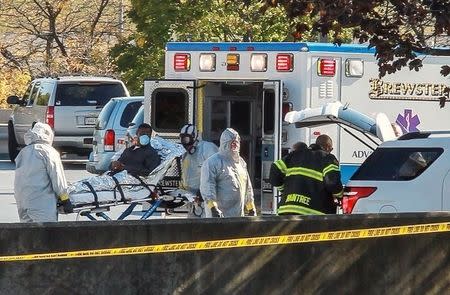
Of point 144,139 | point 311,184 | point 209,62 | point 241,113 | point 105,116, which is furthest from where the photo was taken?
point 105,116

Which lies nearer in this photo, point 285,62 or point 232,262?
point 232,262

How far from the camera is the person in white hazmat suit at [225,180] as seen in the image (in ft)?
39.0

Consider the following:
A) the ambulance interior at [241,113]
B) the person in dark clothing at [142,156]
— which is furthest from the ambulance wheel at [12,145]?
the person in dark clothing at [142,156]

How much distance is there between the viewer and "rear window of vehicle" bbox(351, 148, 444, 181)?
11.2 metres

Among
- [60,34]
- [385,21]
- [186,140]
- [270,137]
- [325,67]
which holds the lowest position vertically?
[270,137]

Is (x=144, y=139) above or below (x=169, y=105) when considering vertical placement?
below

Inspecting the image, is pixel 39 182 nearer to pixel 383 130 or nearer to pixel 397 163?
pixel 397 163

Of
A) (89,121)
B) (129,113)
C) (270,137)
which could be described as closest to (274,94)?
(270,137)

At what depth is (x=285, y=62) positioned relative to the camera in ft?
48.9

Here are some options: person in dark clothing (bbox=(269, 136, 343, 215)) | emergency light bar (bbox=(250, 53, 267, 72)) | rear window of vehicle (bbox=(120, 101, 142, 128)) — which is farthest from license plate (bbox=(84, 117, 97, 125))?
person in dark clothing (bbox=(269, 136, 343, 215))

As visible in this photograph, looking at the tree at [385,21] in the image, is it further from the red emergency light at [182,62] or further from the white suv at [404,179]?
the red emergency light at [182,62]

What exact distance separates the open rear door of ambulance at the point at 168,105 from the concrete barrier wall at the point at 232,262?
21.0 ft

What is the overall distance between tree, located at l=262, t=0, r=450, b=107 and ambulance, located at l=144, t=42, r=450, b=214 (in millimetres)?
5624

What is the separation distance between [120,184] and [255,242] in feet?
14.4
